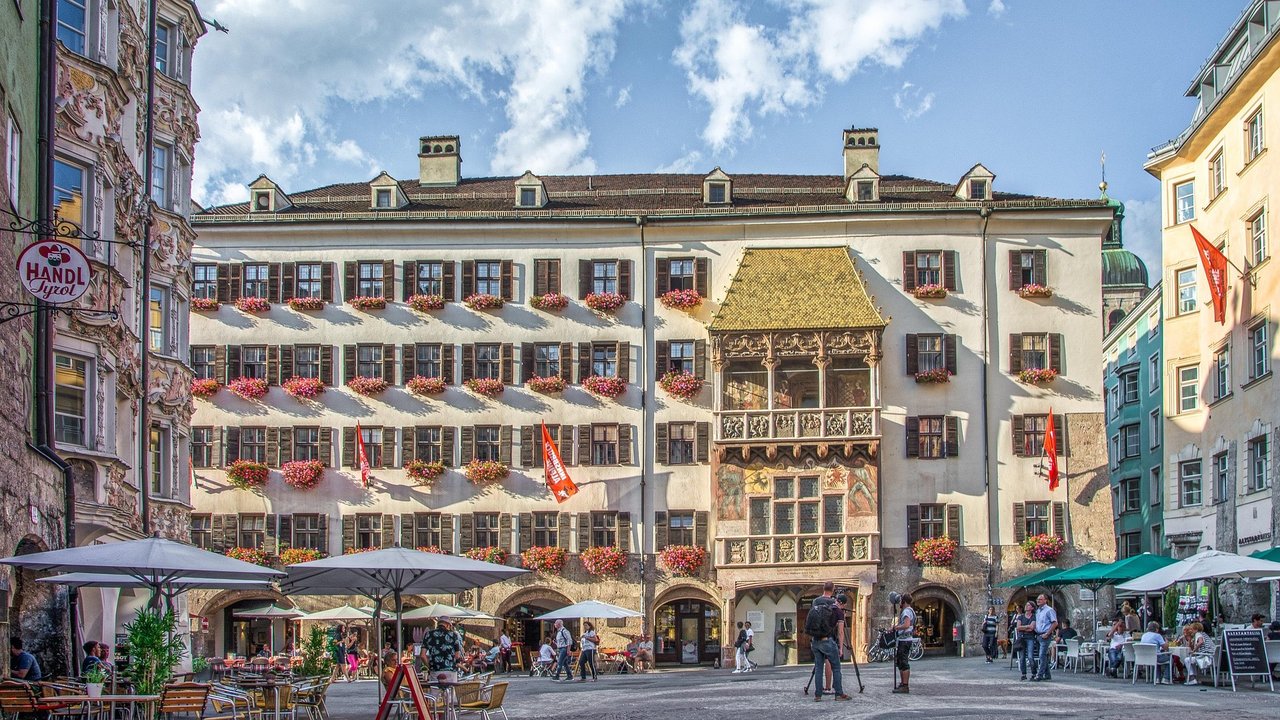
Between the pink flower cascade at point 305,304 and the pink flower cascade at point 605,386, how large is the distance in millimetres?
9685

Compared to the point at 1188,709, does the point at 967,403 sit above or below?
above

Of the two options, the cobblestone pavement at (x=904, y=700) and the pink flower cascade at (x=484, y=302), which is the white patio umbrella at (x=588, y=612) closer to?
the cobblestone pavement at (x=904, y=700)

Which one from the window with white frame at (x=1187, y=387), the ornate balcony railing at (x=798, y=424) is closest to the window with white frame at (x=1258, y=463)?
the window with white frame at (x=1187, y=387)

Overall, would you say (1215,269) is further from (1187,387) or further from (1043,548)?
(1043,548)

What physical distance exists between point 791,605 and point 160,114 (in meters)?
27.5

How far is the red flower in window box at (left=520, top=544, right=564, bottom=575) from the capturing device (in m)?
51.7

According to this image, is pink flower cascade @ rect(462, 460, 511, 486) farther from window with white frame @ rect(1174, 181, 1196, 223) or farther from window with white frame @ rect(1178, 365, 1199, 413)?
window with white frame @ rect(1174, 181, 1196, 223)

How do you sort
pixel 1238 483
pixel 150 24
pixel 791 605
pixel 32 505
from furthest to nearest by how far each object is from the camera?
pixel 791 605
pixel 1238 483
pixel 150 24
pixel 32 505

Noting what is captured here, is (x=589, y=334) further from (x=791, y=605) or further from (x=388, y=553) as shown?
(x=388, y=553)

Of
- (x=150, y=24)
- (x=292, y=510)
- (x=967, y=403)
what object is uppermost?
(x=150, y=24)

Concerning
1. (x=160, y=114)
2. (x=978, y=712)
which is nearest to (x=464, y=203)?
(x=160, y=114)

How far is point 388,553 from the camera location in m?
24.0

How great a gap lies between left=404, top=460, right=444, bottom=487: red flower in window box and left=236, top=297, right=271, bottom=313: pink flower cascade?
7599mm

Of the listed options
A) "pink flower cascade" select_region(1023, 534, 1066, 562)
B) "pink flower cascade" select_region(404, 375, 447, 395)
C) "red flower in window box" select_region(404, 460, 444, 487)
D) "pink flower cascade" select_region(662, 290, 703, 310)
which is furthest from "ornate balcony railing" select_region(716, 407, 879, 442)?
"pink flower cascade" select_region(404, 375, 447, 395)
